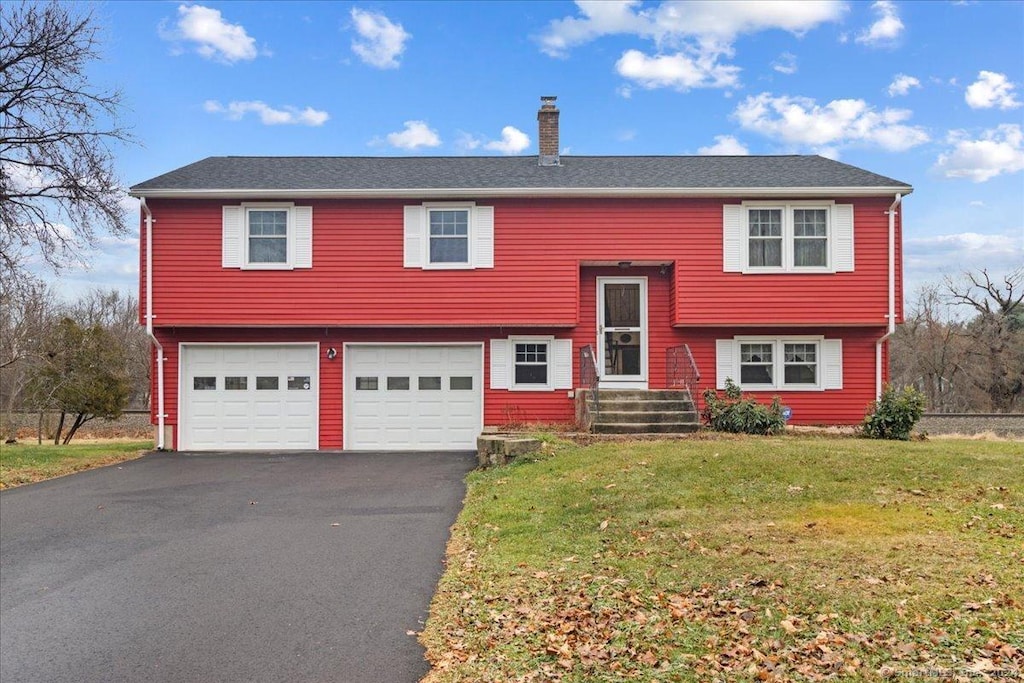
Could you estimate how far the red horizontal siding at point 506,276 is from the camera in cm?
1549

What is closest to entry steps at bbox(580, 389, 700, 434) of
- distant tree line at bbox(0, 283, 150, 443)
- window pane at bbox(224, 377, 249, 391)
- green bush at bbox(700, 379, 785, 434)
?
green bush at bbox(700, 379, 785, 434)

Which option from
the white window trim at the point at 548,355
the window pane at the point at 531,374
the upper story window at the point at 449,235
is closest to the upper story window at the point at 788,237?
the white window trim at the point at 548,355

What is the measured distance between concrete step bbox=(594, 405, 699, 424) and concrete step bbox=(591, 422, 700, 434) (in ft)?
0.47

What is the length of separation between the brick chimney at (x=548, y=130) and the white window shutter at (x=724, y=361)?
6075mm

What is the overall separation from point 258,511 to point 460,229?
316 inches

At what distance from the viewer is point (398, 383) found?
15891mm

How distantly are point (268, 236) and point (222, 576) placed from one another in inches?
404

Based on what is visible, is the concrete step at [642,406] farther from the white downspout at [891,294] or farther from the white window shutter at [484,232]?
the white downspout at [891,294]

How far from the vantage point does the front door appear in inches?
630

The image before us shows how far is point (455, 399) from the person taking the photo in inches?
623

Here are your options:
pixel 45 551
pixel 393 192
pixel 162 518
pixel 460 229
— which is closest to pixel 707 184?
pixel 460 229

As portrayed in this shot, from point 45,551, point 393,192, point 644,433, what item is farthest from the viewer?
point 393,192

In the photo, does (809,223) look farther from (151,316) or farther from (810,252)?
(151,316)

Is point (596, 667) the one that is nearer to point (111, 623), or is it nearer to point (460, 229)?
point (111, 623)
